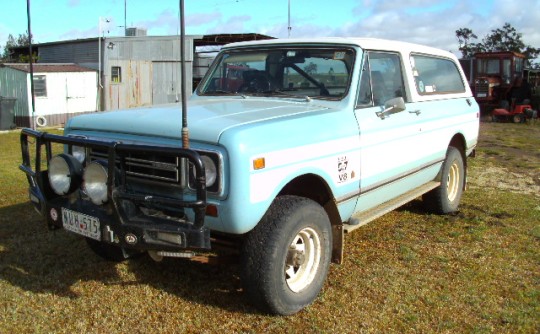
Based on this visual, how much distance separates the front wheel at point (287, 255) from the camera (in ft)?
11.0

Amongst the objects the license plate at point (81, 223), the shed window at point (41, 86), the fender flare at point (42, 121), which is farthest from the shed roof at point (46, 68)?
the license plate at point (81, 223)

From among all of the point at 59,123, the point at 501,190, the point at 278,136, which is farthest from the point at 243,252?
the point at 59,123

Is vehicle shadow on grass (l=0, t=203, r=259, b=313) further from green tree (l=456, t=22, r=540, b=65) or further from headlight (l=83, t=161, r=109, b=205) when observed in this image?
green tree (l=456, t=22, r=540, b=65)

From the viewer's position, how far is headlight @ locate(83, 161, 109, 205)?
340 centimetres

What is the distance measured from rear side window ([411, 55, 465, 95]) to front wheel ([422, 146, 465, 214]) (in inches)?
29.2

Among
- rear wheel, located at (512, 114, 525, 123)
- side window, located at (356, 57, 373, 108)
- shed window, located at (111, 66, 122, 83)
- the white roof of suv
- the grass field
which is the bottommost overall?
the grass field

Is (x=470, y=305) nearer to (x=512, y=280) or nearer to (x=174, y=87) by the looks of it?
(x=512, y=280)

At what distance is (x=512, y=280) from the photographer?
14.2ft

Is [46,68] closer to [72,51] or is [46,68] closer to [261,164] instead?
[72,51]

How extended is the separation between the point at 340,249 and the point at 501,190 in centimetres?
458

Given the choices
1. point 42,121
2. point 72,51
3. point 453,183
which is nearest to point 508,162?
point 453,183

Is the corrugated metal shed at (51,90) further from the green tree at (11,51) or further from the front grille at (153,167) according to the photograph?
the front grille at (153,167)

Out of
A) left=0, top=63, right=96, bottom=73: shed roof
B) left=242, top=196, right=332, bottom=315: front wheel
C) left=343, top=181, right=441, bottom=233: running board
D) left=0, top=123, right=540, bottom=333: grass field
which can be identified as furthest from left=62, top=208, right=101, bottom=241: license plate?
left=0, top=63, right=96, bottom=73: shed roof

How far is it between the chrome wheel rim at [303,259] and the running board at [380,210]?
15.8 inches
